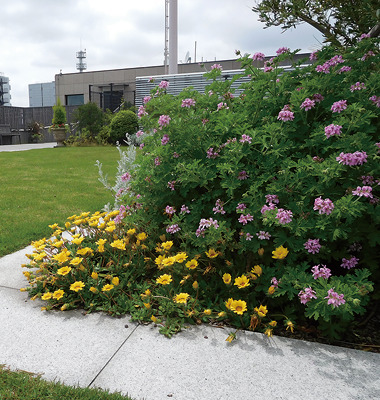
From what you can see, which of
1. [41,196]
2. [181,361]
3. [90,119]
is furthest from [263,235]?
[90,119]

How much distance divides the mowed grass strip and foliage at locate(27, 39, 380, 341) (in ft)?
4.33

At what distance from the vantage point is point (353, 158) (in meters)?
1.80

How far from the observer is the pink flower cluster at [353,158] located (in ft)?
5.90

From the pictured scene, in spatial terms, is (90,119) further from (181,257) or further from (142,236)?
(181,257)

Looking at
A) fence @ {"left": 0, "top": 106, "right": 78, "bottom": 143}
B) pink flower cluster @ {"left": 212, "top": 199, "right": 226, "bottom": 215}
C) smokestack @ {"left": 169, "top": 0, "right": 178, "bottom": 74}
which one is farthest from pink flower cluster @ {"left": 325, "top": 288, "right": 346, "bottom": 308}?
fence @ {"left": 0, "top": 106, "right": 78, "bottom": 143}

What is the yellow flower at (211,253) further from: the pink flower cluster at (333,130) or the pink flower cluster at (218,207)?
the pink flower cluster at (333,130)

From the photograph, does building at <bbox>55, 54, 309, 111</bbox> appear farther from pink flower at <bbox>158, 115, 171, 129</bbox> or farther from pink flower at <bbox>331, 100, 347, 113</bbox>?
pink flower at <bbox>331, 100, 347, 113</bbox>

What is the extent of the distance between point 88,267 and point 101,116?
55.7ft

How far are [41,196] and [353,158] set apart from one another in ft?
16.9

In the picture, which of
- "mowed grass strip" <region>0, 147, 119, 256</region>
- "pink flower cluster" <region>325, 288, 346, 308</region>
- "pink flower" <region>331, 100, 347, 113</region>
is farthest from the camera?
"mowed grass strip" <region>0, 147, 119, 256</region>

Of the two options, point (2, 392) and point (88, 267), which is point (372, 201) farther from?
point (2, 392)

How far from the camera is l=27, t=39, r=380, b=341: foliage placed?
1.87 meters

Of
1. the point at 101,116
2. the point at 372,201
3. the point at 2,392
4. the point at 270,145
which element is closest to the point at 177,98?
the point at 270,145

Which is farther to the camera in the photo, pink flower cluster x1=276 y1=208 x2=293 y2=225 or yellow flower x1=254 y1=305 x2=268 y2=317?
yellow flower x1=254 y1=305 x2=268 y2=317
